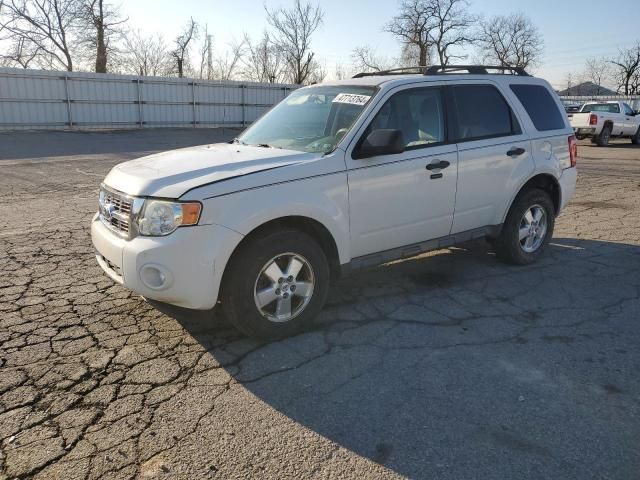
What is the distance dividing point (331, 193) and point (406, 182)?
77 centimetres

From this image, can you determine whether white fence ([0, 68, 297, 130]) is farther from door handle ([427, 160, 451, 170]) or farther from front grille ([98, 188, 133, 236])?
door handle ([427, 160, 451, 170])

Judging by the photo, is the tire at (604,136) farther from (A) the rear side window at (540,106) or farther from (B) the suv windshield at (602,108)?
(A) the rear side window at (540,106)

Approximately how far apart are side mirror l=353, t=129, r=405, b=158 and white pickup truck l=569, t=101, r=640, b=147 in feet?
69.0

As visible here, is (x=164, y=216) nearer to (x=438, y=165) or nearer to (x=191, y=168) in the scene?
(x=191, y=168)

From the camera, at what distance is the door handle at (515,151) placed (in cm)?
515

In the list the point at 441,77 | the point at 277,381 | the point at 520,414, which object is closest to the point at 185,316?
the point at 277,381

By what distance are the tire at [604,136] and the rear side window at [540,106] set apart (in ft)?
62.6

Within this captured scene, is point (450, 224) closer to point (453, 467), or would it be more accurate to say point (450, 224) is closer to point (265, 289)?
point (265, 289)

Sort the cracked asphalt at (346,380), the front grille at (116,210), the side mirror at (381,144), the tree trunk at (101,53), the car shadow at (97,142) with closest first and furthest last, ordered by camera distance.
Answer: the cracked asphalt at (346,380) < the front grille at (116,210) < the side mirror at (381,144) < the car shadow at (97,142) < the tree trunk at (101,53)

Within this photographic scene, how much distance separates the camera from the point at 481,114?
5.04 meters

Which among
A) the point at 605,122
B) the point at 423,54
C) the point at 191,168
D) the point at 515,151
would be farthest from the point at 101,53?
the point at 191,168

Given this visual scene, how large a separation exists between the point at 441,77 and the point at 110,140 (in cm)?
1701

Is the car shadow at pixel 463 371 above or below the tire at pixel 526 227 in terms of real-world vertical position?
below

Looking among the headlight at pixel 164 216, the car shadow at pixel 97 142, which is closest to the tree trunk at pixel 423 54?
the car shadow at pixel 97 142
